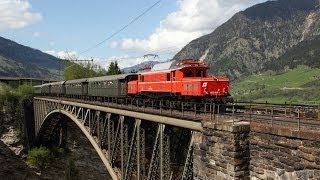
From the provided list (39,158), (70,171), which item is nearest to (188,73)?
(70,171)

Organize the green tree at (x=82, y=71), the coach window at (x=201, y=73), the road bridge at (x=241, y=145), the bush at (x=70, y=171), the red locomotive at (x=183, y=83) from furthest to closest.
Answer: the green tree at (x=82, y=71) < the bush at (x=70, y=171) < the coach window at (x=201, y=73) < the red locomotive at (x=183, y=83) < the road bridge at (x=241, y=145)

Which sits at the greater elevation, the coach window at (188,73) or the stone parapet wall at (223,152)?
the coach window at (188,73)

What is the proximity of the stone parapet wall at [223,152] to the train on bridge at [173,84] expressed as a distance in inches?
333

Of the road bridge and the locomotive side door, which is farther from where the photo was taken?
the locomotive side door

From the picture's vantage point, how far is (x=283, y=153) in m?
13.0

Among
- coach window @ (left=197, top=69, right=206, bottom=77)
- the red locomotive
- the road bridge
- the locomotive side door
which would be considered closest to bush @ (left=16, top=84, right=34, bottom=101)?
the red locomotive

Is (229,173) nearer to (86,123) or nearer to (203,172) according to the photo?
(203,172)

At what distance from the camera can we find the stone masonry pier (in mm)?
12148

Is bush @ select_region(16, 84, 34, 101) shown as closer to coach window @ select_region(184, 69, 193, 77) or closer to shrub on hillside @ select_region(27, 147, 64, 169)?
shrub on hillside @ select_region(27, 147, 64, 169)

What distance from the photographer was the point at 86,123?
40.8 meters

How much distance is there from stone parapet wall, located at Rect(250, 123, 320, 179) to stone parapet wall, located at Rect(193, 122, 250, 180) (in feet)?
0.94

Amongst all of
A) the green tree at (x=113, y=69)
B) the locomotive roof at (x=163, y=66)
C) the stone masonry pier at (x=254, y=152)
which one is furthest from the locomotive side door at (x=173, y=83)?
the green tree at (x=113, y=69)

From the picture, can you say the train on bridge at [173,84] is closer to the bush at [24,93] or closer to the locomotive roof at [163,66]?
the locomotive roof at [163,66]

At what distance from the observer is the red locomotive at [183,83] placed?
81.9 feet
